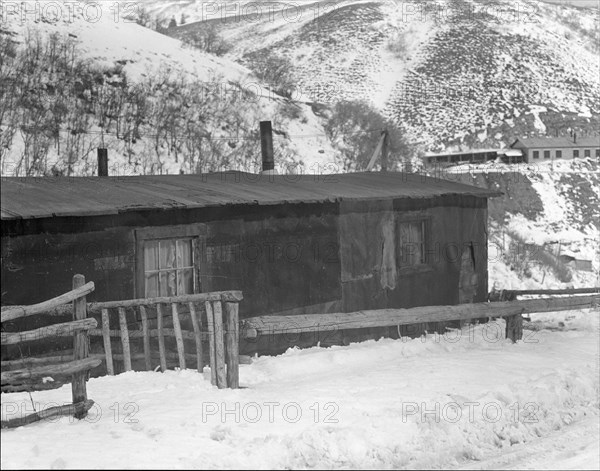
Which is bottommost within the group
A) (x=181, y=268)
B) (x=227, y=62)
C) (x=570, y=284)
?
(x=570, y=284)

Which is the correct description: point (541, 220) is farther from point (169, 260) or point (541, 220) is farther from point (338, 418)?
point (338, 418)

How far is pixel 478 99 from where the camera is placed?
7375cm

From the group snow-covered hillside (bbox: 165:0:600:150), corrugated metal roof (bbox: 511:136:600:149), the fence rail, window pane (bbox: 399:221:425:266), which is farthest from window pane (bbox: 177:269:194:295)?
snow-covered hillside (bbox: 165:0:600:150)

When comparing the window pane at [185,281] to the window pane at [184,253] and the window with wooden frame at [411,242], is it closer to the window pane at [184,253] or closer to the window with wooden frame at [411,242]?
the window pane at [184,253]

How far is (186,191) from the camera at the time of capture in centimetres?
1178

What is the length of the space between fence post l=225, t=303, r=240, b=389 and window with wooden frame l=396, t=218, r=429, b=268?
6.47 metres

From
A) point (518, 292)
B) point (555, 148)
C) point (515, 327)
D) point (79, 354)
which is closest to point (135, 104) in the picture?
point (518, 292)

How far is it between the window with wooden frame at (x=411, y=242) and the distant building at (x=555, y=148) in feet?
156

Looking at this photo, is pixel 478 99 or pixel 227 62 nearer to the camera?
pixel 227 62

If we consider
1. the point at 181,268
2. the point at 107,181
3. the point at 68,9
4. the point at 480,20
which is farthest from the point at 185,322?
the point at 480,20

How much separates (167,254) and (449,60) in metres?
75.6

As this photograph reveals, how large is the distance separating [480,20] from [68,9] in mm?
60469

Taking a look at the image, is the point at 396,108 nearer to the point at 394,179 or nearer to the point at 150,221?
the point at 394,179

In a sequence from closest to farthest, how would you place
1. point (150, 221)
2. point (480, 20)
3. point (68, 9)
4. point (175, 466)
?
point (175, 466)
point (150, 221)
point (68, 9)
point (480, 20)
